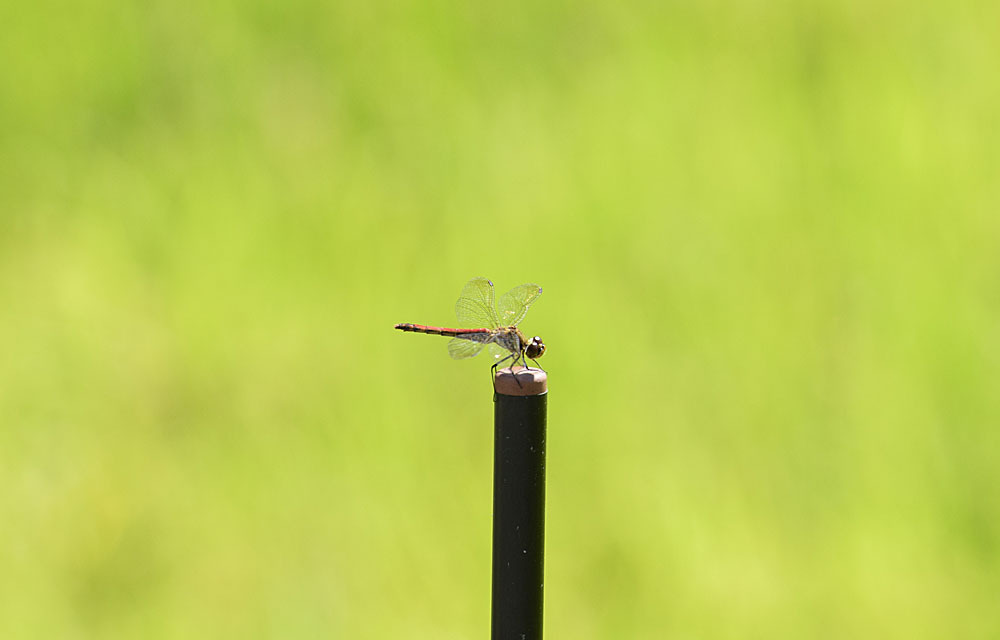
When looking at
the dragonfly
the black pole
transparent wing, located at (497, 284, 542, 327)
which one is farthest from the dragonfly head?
the black pole

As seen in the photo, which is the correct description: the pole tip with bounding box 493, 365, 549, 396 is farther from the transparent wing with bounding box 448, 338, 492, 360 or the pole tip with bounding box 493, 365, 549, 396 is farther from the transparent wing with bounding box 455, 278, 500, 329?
the transparent wing with bounding box 455, 278, 500, 329

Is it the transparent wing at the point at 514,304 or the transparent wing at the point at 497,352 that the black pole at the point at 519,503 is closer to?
the transparent wing at the point at 497,352

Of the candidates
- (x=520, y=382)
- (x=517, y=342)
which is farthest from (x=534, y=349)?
(x=520, y=382)

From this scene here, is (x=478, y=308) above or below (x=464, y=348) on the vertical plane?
above

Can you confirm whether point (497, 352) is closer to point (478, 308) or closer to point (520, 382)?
point (478, 308)

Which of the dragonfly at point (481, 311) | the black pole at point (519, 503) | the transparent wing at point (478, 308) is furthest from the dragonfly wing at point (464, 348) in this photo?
the black pole at point (519, 503)

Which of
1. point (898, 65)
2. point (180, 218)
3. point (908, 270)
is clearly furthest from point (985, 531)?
point (180, 218)
